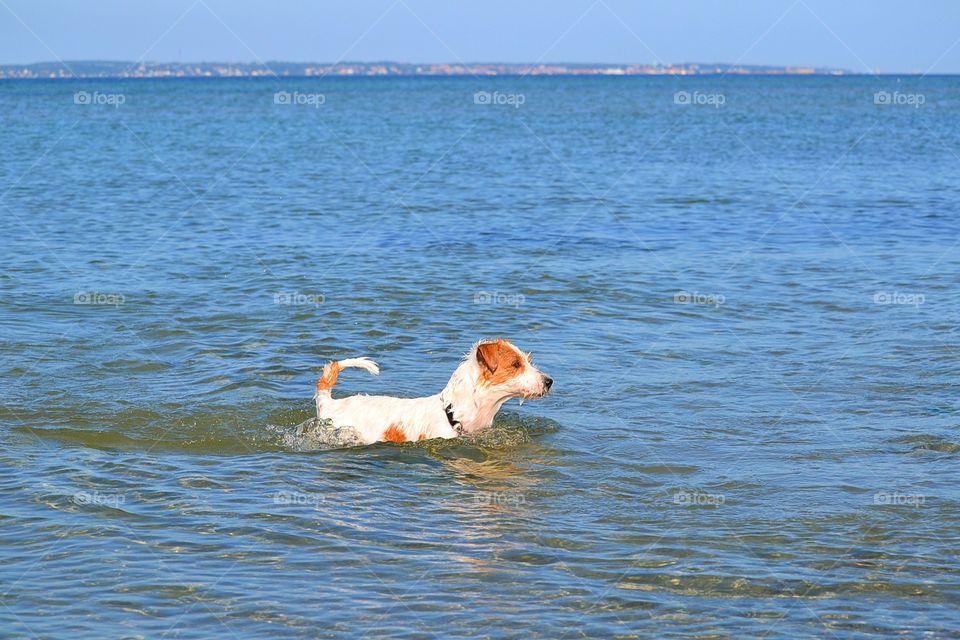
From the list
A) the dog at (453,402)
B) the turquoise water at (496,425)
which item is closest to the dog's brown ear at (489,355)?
the dog at (453,402)

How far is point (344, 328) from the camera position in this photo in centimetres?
1341

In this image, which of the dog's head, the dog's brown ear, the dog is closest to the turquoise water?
the dog

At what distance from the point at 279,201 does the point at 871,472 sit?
1849 cm

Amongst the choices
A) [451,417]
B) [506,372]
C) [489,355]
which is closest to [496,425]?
[451,417]

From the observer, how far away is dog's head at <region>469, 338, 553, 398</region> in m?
8.95

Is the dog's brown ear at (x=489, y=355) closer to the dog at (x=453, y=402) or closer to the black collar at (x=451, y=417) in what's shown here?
the dog at (x=453, y=402)

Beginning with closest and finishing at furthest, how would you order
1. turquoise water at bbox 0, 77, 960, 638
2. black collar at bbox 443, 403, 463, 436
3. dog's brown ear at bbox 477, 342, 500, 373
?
turquoise water at bbox 0, 77, 960, 638 → dog's brown ear at bbox 477, 342, 500, 373 → black collar at bbox 443, 403, 463, 436

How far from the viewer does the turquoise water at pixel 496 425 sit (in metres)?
6.42

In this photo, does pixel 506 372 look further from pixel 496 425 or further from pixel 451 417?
pixel 496 425

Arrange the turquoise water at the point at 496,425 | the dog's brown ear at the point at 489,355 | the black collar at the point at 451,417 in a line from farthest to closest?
the black collar at the point at 451,417 → the dog's brown ear at the point at 489,355 → the turquoise water at the point at 496,425

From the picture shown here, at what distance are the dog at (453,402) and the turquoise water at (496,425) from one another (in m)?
0.20

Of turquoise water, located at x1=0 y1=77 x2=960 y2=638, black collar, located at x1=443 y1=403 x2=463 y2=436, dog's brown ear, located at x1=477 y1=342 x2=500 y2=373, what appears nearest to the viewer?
turquoise water, located at x1=0 y1=77 x2=960 y2=638

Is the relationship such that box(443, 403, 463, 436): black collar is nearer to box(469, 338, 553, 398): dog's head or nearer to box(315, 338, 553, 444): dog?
box(315, 338, 553, 444): dog

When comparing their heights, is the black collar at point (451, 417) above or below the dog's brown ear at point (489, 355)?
below
